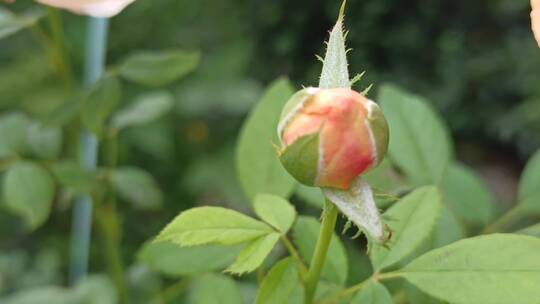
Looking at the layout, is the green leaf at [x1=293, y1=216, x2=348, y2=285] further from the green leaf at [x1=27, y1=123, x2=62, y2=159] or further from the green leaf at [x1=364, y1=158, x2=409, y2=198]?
the green leaf at [x1=27, y1=123, x2=62, y2=159]

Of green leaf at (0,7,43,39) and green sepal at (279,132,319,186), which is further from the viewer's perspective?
green leaf at (0,7,43,39)

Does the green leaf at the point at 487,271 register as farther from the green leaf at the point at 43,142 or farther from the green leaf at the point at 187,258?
the green leaf at the point at 43,142

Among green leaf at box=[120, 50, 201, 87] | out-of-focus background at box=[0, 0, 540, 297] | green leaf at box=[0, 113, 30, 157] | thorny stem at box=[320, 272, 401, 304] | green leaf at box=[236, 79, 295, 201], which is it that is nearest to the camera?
thorny stem at box=[320, 272, 401, 304]

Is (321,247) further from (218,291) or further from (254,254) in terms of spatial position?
(218,291)

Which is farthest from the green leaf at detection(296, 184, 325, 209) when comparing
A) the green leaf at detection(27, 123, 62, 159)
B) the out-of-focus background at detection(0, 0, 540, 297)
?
the out-of-focus background at detection(0, 0, 540, 297)

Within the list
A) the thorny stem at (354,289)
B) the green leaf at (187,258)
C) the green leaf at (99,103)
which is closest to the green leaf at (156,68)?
the green leaf at (99,103)

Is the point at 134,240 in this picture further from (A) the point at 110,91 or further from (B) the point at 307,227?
(B) the point at 307,227
